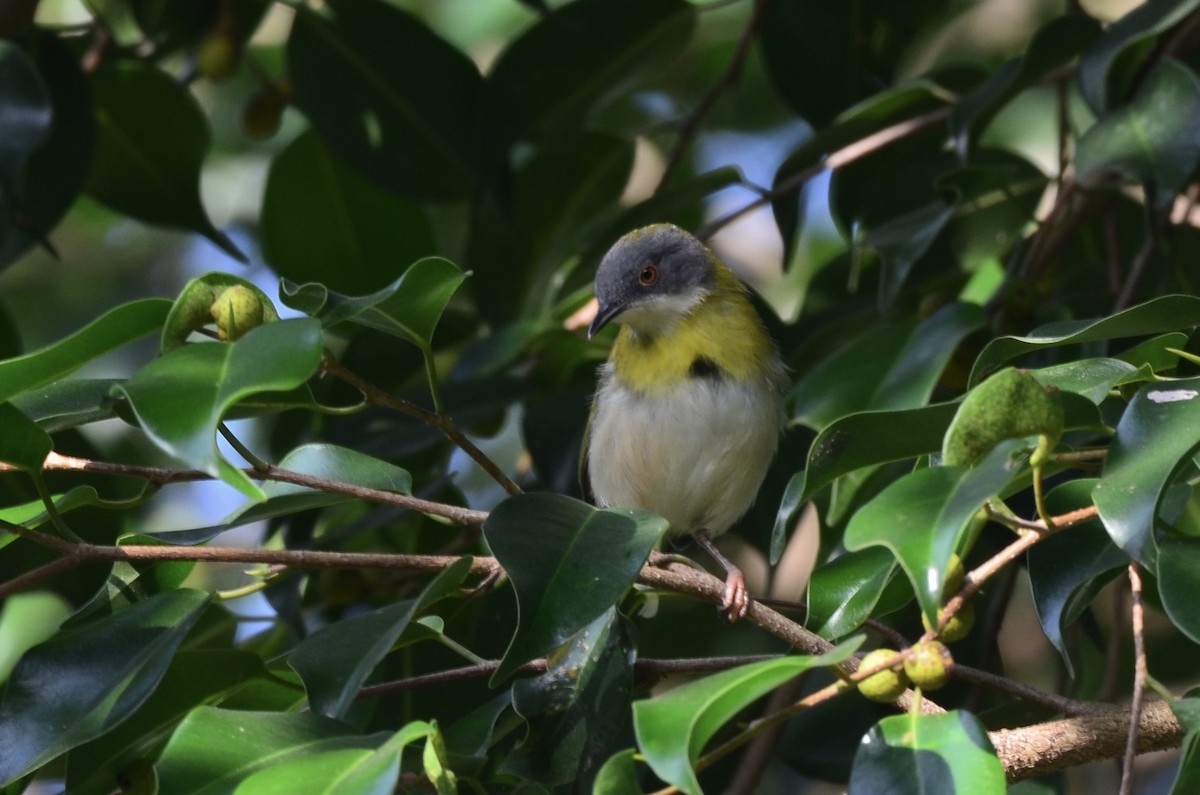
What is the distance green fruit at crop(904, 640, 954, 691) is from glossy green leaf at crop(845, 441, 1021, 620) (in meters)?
0.12

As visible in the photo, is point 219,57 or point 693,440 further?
point 219,57

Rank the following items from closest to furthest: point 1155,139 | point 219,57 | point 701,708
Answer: point 701,708 → point 1155,139 → point 219,57

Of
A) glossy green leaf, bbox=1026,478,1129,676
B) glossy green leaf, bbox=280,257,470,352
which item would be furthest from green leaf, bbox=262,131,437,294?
glossy green leaf, bbox=1026,478,1129,676

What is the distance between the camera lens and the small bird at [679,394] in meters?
3.87

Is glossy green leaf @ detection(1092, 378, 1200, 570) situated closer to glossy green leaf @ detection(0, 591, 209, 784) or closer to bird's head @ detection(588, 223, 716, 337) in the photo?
glossy green leaf @ detection(0, 591, 209, 784)

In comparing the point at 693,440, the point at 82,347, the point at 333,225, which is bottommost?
the point at 693,440

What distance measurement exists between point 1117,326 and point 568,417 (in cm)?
202

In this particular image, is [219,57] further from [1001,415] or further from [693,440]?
[1001,415]

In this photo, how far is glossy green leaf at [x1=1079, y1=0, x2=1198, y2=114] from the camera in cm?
293

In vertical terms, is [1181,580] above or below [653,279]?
above

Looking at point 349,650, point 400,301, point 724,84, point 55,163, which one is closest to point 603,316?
point 724,84

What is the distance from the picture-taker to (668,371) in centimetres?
392

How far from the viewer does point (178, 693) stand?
81.0 inches

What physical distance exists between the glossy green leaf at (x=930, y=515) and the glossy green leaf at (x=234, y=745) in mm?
656
